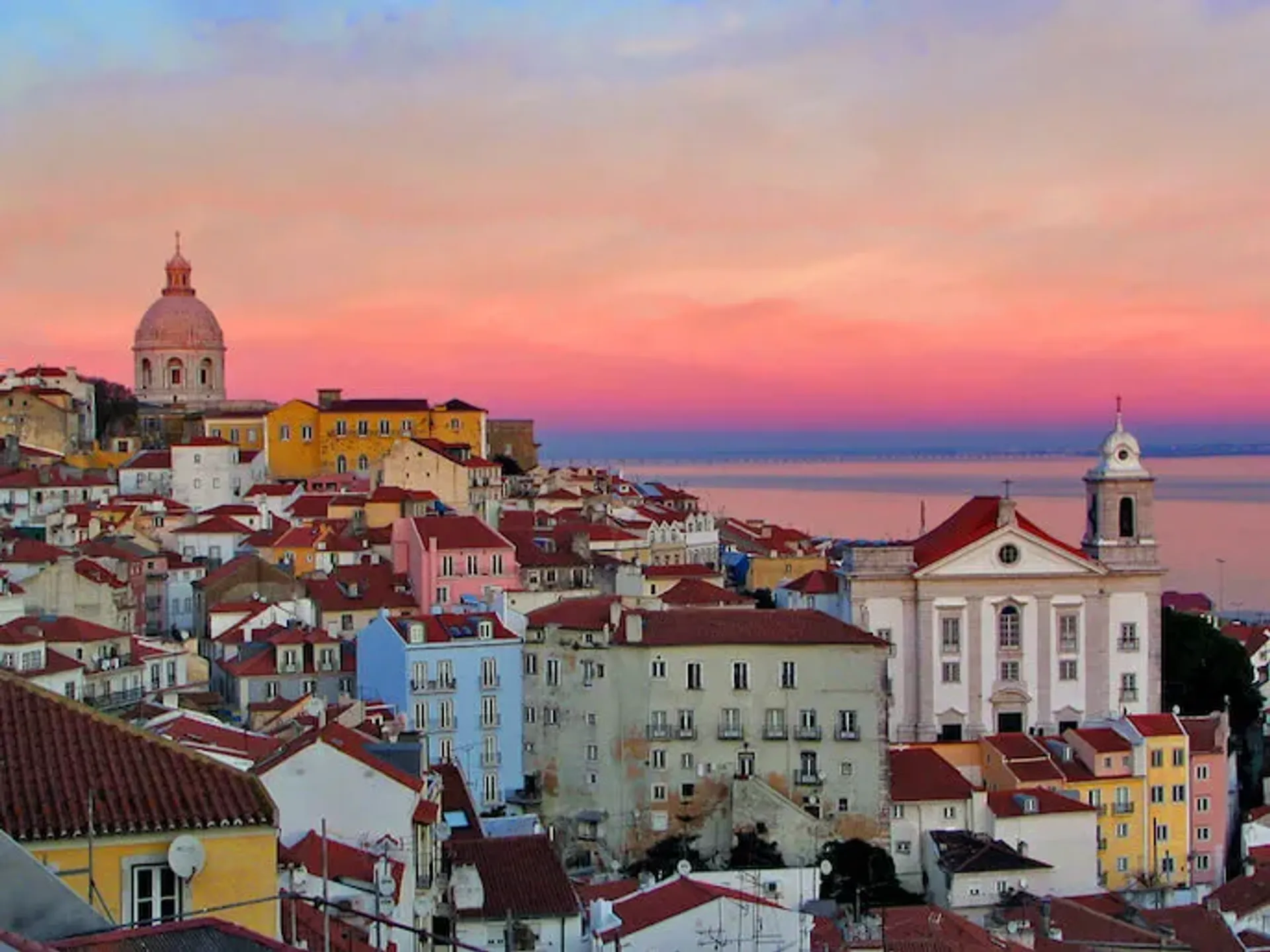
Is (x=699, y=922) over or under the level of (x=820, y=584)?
under

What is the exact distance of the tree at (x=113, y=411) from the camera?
7581 cm

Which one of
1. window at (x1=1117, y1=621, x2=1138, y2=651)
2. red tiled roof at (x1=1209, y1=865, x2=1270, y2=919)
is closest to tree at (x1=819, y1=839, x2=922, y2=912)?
red tiled roof at (x1=1209, y1=865, x2=1270, y2=919)

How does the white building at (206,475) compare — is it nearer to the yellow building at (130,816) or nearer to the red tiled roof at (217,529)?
the red tiled roof at (217,529)

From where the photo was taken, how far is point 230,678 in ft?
117

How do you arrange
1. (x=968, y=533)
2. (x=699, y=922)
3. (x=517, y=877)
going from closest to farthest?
(x=517, y=877), (x=699, y=922), (x=968, y=533)

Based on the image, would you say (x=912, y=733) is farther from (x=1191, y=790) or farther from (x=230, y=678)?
(x=230, y=678)

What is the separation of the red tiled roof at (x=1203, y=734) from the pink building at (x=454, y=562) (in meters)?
14.9

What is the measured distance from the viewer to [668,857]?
3294cm

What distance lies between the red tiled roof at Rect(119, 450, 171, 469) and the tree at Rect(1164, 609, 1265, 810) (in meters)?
32.8

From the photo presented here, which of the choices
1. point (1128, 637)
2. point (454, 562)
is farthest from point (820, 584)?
point (454, 562)

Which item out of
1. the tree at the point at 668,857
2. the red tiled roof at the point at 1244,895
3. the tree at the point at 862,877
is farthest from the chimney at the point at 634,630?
the red tiled roof at the point at 1244,895

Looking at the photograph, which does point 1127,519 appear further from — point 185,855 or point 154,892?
point 185,855

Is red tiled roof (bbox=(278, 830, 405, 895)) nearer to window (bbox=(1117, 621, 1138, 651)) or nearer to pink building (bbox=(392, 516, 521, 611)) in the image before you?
pink building (bbox=(392, 516, 521, 611))

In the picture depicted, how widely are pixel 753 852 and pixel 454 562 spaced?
13409 mm
